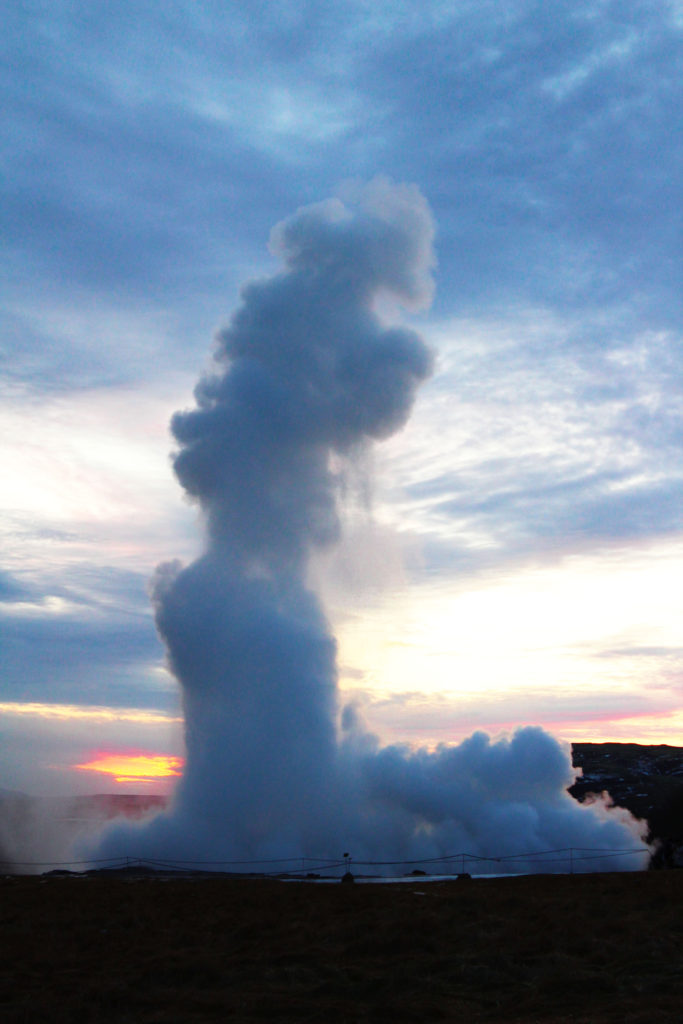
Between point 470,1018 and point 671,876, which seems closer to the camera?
point 470,1018

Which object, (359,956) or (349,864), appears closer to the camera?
(359,956)

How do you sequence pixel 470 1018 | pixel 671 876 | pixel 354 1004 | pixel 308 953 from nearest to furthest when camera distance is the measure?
pixel 470 1018
pixel 354 1004
pixel 308 953
pixel 671 876

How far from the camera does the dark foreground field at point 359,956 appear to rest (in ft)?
70.8

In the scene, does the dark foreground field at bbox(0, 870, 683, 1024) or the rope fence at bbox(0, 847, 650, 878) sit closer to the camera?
the dark foreground field at bbox(0, 870, 683, 1024)

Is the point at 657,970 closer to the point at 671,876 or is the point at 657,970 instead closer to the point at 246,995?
the point at 246,995

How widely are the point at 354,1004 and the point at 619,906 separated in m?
15.2

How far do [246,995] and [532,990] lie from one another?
720cm

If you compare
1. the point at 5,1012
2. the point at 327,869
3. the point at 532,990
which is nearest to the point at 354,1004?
the point at 532,990

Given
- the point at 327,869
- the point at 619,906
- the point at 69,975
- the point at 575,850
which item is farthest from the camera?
the point at 575,850

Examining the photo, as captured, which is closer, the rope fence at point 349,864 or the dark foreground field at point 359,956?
the dark foreground field at point 359,956

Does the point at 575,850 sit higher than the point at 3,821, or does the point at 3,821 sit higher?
the point at 3,821

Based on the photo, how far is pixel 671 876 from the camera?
43.3m

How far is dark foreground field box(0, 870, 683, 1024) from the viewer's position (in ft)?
70.8

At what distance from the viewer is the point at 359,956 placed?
28141mm
